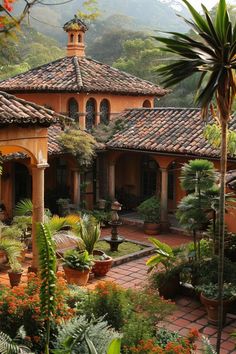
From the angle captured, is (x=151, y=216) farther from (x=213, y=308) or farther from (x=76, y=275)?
(x=213, y=308)

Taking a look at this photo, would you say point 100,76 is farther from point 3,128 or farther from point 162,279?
point 162,279

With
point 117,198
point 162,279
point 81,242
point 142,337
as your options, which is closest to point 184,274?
point 162,279

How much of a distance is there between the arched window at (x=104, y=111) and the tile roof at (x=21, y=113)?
807 centimetres

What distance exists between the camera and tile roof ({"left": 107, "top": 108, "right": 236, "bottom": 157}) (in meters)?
16.6

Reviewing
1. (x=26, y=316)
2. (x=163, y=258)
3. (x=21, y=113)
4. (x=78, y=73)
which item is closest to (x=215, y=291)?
(x=163, y=258)

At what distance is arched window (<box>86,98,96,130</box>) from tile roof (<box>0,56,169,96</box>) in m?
0.73

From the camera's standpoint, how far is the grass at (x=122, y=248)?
14.7 metres

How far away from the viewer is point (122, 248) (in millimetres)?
15438

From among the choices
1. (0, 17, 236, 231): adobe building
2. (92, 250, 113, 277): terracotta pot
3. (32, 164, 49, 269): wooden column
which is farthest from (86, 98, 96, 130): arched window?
(92, 250, 113, 277): terracotta pot

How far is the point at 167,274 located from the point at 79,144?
7282 mm

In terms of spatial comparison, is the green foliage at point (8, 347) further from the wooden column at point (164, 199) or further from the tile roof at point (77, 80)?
the tile roof at point (77, 80)

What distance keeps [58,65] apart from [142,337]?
15995mm

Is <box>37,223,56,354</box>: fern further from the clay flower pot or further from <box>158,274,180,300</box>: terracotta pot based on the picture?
the clay flower pot

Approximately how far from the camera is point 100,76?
20.5 meters
